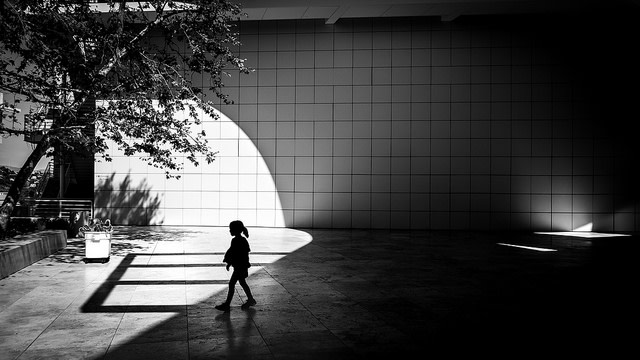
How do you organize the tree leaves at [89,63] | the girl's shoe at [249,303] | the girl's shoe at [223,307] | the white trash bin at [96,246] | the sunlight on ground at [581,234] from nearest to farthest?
the girl's shoe at [223,307], the girl's shoe at [249,303], the tree leaves at [89,63], the white trash bin at [96,246], the sunlight on ground at [581,234]

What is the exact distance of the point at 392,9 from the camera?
62.8 ft

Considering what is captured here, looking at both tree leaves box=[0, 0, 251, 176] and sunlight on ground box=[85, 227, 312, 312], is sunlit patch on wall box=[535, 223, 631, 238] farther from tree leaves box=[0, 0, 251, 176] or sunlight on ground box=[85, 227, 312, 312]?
tree leaves box=[0, 0, 251, 176]

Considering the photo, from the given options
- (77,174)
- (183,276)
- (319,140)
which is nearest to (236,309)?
(183,276)

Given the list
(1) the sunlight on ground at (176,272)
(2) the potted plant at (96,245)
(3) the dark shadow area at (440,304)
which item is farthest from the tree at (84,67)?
(3) the dark shadow area at (440,304)

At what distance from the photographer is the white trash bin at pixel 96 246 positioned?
11289 mm

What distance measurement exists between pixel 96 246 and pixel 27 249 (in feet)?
4.36

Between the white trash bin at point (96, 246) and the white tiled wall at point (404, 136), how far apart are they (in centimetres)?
968

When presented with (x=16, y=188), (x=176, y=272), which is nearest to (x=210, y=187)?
(x=16, y=188)

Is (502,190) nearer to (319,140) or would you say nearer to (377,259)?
(319,140)

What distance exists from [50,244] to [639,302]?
1227cm

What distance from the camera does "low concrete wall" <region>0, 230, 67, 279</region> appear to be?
9.71m

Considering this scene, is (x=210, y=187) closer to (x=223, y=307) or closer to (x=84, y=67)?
(x=84, y=67)

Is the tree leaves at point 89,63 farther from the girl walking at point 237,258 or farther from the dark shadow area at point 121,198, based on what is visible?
the dark shadow area at point 121,198

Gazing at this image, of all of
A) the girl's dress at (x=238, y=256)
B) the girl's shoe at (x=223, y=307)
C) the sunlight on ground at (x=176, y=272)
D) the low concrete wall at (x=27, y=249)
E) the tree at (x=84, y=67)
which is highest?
the tree at (x=84, y=67)
